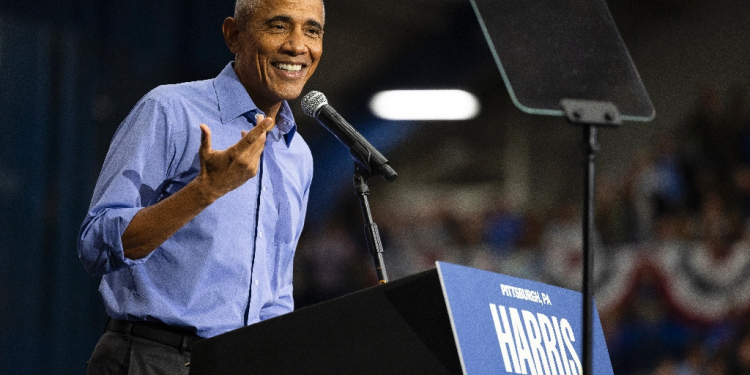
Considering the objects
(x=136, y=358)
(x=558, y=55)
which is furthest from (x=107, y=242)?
(x=558, y=55)

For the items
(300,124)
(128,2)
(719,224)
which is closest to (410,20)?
(300,124)

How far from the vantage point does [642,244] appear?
351 centimetres

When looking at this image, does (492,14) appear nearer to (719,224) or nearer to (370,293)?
(370,293)

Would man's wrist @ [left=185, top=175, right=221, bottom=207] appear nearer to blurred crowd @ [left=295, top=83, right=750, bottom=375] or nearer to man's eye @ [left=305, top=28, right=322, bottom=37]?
man's eye @ [left=305, top=28, right=322, bottom=37]

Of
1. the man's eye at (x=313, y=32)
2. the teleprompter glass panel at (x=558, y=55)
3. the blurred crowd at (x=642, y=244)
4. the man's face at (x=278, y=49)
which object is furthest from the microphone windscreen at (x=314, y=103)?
the blurred crowd at (x=642, y=244)

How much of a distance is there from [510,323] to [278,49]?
0.86 m

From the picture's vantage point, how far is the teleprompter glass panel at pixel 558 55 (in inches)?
35.8

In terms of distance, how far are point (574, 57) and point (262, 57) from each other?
832 mm

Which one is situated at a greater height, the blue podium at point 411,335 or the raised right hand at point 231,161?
the raised right hand at point 231,161

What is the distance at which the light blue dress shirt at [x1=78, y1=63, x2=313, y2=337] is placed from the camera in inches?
54.1

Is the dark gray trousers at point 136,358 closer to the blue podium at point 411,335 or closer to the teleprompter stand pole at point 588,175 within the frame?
the blue podium at point 411,335

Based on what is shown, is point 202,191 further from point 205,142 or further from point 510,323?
point 510,323

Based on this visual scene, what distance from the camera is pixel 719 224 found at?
11.3 ft

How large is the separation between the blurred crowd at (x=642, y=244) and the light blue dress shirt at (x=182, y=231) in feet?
6.89
